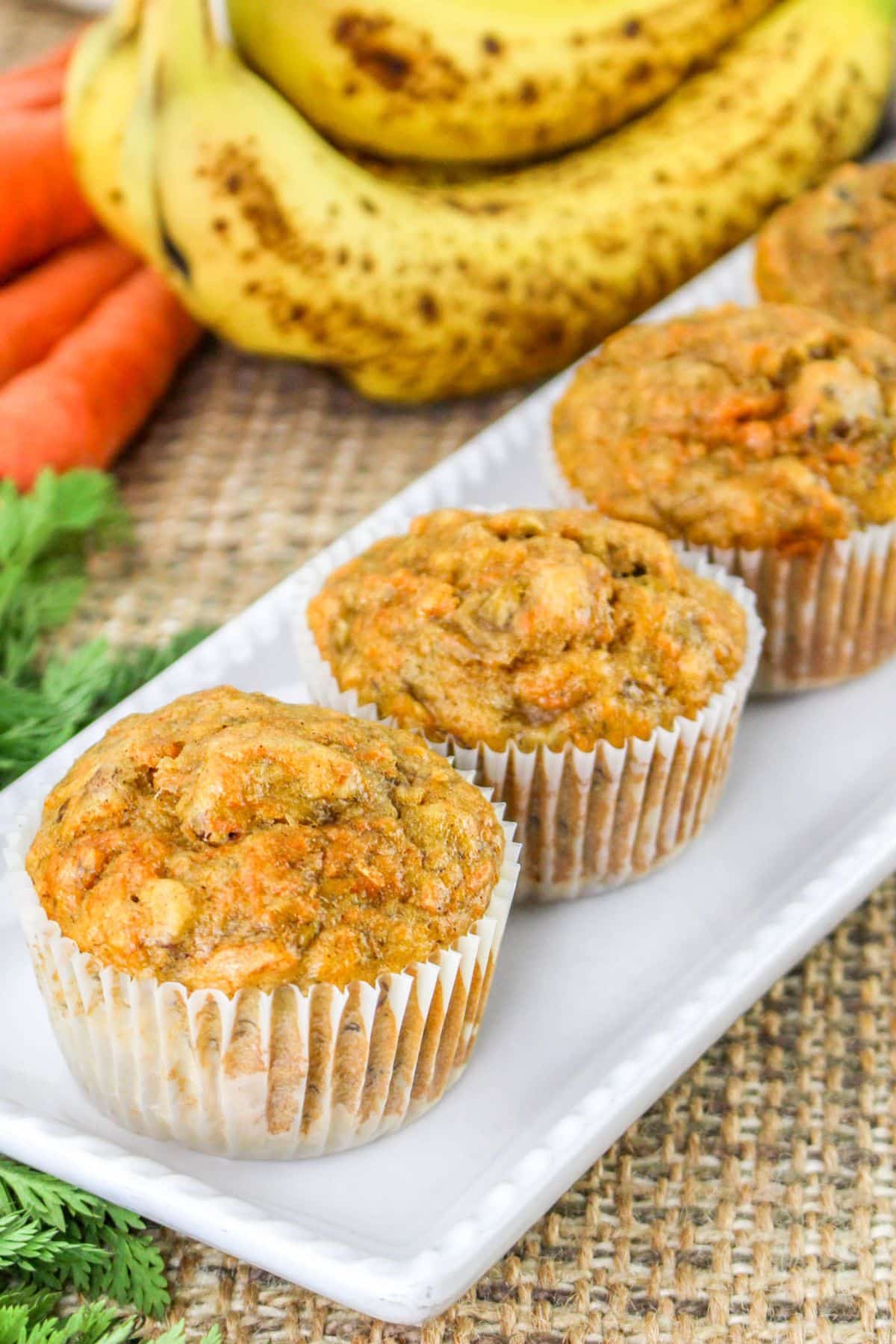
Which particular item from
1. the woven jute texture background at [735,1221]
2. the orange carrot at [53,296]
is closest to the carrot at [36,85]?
the orange carrot at [53,296]

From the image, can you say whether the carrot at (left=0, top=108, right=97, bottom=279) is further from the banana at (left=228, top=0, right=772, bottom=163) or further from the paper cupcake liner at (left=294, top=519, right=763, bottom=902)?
the paper cupcake liner at (left=294, top=519, right=763, bottom=902)

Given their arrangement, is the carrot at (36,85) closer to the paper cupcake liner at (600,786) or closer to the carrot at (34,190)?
the carrot at (34,190)

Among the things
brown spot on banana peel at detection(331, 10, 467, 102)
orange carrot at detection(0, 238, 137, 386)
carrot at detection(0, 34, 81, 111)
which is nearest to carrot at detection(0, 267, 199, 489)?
orange carrot at detection(0, 238, 137, 386)

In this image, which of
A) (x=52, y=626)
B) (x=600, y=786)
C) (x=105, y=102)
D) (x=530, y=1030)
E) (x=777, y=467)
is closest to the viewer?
(x=530, y=1030)

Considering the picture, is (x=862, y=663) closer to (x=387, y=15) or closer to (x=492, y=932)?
(x=492, y=932)

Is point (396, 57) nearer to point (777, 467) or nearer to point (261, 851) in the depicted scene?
point (777, 467)

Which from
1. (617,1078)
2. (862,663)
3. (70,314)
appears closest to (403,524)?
(862,663)

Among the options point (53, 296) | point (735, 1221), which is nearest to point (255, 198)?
point (53, 296)
